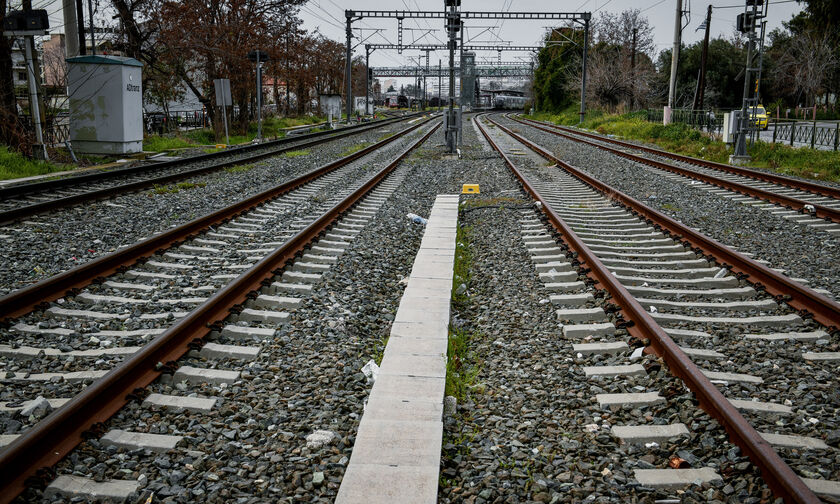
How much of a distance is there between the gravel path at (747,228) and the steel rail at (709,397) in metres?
2.12

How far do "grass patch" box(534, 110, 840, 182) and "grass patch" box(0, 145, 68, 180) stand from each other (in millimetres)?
17213

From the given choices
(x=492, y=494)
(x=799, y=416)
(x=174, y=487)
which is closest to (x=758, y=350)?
(x=799, y=416)

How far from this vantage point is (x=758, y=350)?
4.69 m

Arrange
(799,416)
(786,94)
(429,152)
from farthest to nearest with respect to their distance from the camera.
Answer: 1. (786,94)
2. (429,152)
3. (799,416)

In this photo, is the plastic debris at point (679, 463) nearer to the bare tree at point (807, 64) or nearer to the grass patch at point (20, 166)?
the grass patch at point (20, 166)

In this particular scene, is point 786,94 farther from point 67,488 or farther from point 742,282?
point 67,488

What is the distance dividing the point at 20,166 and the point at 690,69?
57.5 meters

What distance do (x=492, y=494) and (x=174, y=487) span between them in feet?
4.88

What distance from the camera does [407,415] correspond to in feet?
12.2

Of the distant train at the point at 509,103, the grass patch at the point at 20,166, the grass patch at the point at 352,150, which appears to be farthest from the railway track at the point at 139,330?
the distant train at the point at 509,103

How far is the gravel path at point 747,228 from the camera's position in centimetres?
704

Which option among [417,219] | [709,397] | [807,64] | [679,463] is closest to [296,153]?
[417,219]

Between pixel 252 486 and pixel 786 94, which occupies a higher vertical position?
pixel 786 94

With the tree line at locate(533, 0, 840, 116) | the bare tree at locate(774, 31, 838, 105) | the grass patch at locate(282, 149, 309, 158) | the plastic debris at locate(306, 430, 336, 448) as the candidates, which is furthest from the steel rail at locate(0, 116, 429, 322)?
the bare tree at locate(774, 31, 838, 105)
